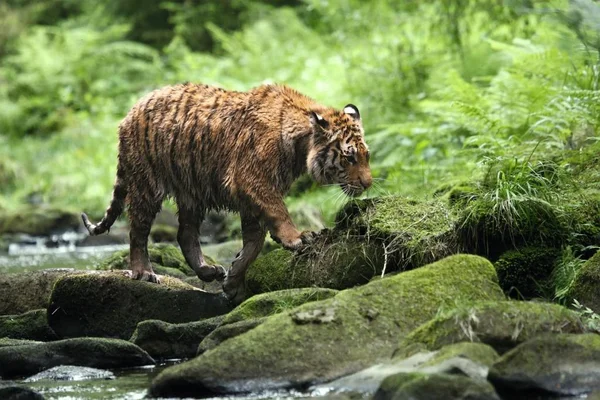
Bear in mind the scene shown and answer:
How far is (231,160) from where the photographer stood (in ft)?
29.8

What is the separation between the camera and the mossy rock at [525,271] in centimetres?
791

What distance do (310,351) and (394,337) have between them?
2.11 ft

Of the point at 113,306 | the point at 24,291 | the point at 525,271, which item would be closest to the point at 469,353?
the point at 525,271

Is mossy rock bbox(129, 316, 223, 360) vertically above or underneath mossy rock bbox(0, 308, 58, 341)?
above

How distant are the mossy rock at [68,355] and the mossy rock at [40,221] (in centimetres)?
1066

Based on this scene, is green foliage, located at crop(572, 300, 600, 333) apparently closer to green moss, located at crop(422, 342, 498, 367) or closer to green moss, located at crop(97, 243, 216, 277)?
green moss, located at crop(422, 342, 498, 367)

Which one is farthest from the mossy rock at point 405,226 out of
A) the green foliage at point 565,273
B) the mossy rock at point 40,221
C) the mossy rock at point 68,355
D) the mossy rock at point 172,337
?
the mossy rock at point 40,221

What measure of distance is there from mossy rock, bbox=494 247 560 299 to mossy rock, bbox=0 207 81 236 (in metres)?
11.5

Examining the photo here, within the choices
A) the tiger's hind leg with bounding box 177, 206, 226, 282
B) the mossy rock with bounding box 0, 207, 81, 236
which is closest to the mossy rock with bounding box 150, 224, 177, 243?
the mossy rock with bounding box 0, 207, 81, 236

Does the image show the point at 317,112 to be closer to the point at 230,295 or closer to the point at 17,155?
the point at 230,295

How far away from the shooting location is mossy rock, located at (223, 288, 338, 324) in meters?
7.61

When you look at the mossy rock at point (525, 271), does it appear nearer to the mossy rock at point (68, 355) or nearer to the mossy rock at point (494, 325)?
the mossy rock at point (494, 325)

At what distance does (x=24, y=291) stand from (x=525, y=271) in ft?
15.2

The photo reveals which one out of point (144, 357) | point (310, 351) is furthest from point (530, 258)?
point (144, 357)
